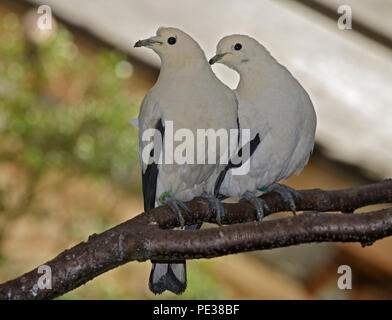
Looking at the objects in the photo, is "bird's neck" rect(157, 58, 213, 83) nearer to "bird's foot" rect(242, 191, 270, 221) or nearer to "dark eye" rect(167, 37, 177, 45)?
"dark eye" rect(167, 37, 177, 45)

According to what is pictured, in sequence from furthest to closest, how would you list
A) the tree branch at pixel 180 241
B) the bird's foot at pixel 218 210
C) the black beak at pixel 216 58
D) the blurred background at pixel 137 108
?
the blurred background at pixel 137 108 < the black beak at pixel 216 58 < the bird's foot at pixel 218 210 < the tree branch at pixel 180 241

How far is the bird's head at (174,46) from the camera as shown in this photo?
2.86ft

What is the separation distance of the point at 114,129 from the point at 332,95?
0.63 meters

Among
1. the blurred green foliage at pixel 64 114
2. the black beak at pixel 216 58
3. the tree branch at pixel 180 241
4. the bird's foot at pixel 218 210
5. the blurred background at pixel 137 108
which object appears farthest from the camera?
the blurred green foliage at pixel 64 114

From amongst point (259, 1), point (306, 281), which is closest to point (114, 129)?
point (259, 1)

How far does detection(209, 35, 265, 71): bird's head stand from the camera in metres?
0.94

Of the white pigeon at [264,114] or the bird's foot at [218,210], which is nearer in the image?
the bird's foot at [218,210]

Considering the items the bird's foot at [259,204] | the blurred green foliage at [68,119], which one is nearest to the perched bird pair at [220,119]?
the bird's foot at [259,204]

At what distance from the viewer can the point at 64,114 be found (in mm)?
1983

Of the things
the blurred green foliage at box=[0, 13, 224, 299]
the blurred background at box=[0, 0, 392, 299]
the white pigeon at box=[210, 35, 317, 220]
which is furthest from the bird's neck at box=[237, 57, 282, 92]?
the blurred green foliage at box=[0, 13, 224, 299]

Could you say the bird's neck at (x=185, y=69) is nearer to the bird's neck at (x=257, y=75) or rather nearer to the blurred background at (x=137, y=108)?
the bird's neck at (x=257, y=75)

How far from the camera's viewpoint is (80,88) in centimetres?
221

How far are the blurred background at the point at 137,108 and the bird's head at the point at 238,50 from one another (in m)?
0.75

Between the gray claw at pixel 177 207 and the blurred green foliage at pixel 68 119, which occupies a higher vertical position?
the blurred green foliage at pixel 68 119
